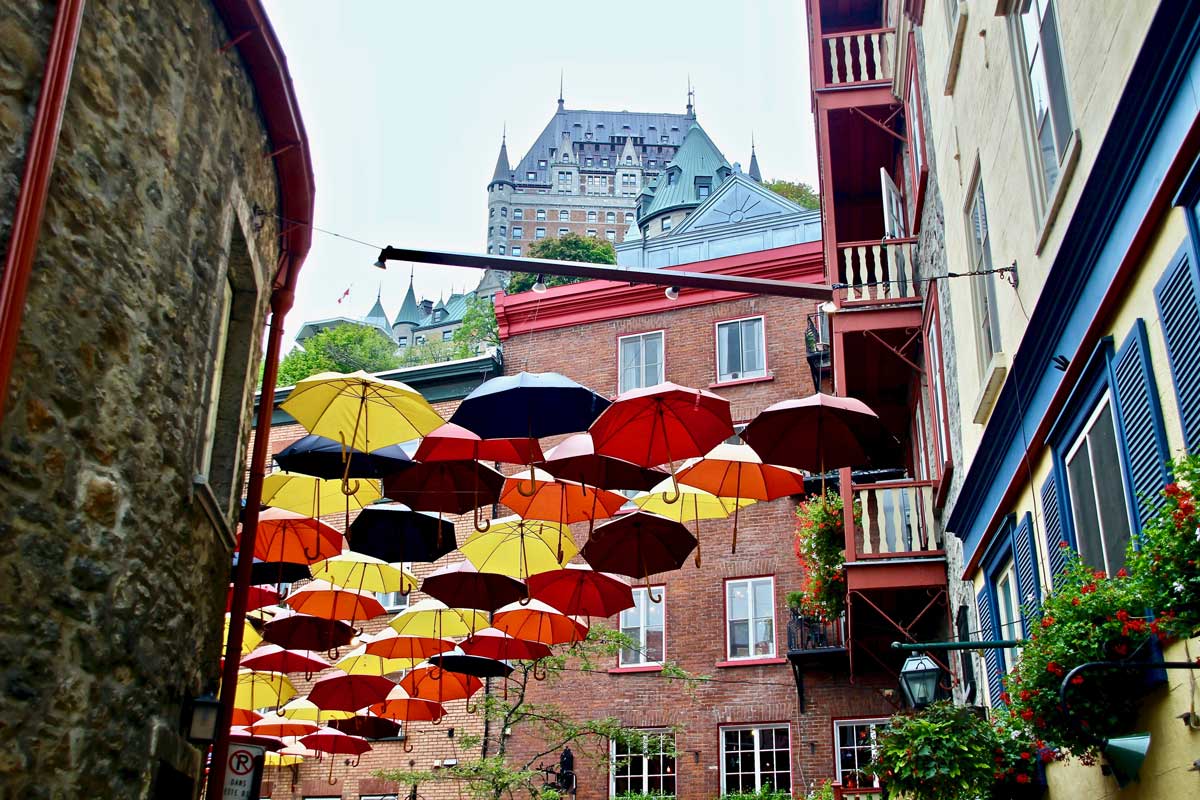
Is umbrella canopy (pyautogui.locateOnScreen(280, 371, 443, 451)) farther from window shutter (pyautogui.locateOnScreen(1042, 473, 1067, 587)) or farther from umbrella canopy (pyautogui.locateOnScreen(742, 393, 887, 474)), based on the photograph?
window shutter (pyautogui.locateOnScreen(1042, 473, 1067, 587))

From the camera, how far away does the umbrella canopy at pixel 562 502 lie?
14.3 meters

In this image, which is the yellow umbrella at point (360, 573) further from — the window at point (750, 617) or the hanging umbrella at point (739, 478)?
the window at point (750, 617)

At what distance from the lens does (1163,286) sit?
654cm

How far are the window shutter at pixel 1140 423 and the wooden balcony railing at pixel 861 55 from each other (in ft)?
38.2

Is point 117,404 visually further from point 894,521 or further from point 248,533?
point 894,521

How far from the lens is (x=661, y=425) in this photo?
11930 mm

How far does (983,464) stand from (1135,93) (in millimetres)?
5612

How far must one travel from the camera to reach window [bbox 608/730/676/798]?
2333 centimetres

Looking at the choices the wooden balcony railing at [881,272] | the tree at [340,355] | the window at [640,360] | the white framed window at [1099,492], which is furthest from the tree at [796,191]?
the white framed window at [1099,492]

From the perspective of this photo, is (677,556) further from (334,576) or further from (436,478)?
(334,576)

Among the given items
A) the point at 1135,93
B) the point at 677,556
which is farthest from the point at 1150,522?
the point at 677,556

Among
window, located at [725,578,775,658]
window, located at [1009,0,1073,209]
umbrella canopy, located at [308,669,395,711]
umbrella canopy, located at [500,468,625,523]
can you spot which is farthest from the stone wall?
window, located at [725,578,775,658]

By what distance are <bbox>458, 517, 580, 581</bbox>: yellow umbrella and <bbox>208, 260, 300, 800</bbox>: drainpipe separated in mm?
4569

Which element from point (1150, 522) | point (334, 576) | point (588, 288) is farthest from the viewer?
point (588, 288)
